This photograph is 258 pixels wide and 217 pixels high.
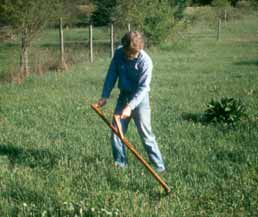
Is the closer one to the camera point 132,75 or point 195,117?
point 132,75

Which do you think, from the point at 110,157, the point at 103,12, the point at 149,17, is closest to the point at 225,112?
the point at 110,157

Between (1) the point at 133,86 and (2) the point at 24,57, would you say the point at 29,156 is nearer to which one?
(1) the point at 133,86

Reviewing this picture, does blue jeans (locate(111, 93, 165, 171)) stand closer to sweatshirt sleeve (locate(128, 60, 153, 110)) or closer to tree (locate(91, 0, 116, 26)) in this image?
sweatshirt sleeve (locate(128, 60, 153, 110))

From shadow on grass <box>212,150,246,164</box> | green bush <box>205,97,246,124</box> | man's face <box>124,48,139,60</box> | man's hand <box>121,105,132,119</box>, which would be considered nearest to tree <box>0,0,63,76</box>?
green bush <box>205,97,246,124</box>

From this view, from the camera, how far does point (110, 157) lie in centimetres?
659

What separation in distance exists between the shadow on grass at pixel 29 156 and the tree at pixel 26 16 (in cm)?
880

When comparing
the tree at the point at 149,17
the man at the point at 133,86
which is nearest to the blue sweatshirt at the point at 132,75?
the man at the point at 133,86

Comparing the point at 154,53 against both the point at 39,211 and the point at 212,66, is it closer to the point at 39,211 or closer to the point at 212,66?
the point at 212,66

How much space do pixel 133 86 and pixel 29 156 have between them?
182cm

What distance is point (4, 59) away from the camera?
20.6 metres

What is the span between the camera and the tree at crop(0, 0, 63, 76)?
51.7 ft

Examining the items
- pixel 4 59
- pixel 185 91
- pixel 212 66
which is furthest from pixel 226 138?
pixel 4 59

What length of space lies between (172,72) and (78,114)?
22.8 ft

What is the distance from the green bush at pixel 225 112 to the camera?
8.40 meters
